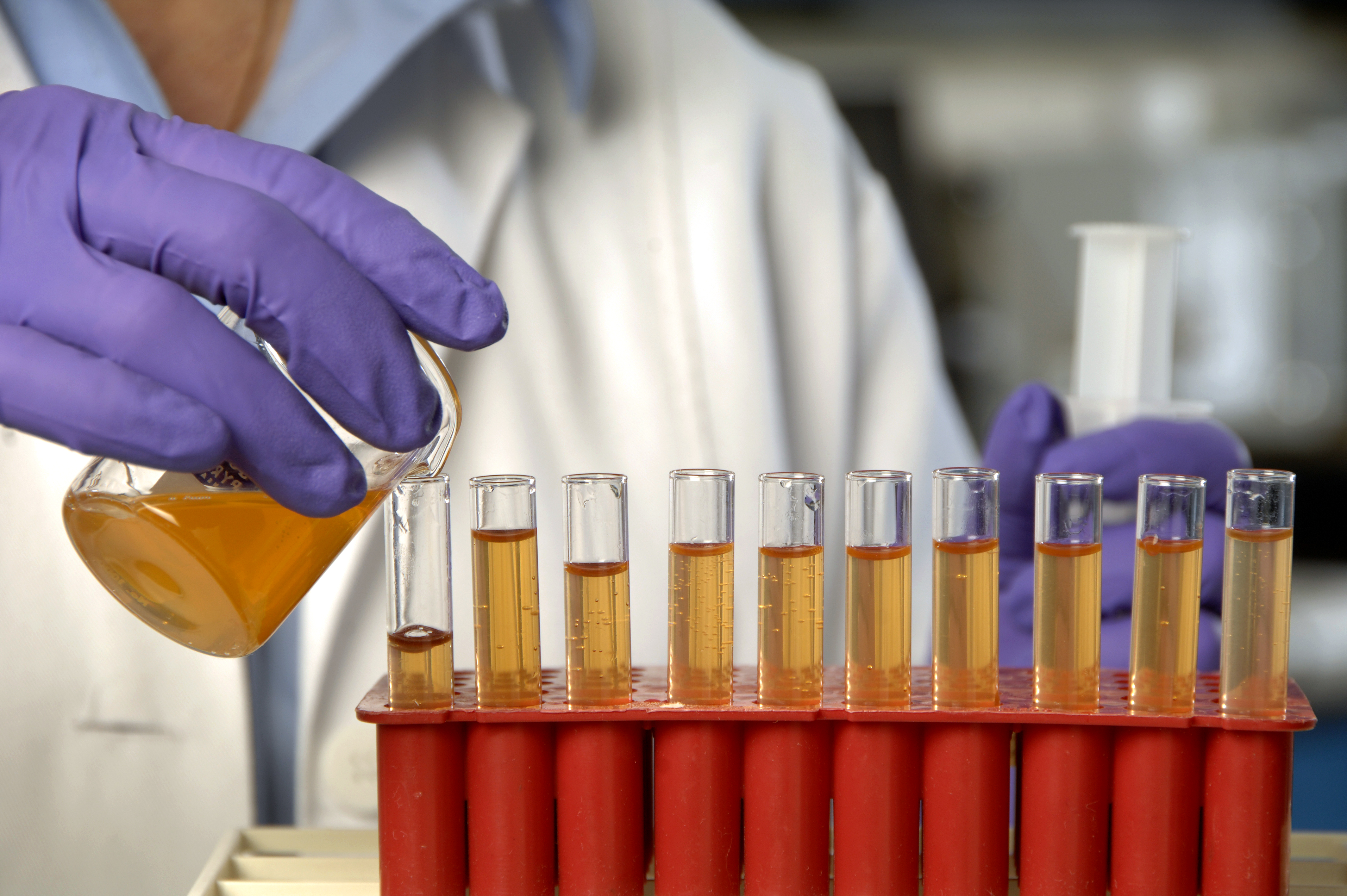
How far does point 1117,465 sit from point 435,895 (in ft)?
2.27

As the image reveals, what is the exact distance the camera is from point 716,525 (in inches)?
29.2

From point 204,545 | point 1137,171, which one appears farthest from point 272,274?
point 1137,171

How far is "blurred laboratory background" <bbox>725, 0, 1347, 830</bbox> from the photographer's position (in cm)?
357

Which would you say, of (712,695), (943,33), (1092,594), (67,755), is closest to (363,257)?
(712,695)

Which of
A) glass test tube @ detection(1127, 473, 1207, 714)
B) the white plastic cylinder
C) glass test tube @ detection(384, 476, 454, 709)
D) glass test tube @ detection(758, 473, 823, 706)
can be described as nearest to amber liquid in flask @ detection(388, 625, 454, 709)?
glass test tube @ detection(384, 476, 454, 709)

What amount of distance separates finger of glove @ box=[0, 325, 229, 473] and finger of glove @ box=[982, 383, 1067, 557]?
734mm

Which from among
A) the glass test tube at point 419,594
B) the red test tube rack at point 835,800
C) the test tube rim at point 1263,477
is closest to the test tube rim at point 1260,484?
the test tube rim at point 1263,477

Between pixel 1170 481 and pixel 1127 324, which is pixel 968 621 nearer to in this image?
pixel 1170 481

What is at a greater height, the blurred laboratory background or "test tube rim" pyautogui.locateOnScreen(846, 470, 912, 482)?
the blurred laboratory background

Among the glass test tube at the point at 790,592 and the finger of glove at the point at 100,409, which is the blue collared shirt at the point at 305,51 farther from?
the glass test tube at the point at 790,592

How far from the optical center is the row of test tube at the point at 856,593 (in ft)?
2.39

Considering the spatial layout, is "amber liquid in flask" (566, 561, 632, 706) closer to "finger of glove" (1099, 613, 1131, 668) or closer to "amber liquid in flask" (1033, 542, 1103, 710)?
"amber liquid in flask" (1033, 542, 1103, 710)

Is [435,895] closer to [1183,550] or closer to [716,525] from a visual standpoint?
[716,525]

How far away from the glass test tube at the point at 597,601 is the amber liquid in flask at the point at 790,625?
10 cm
